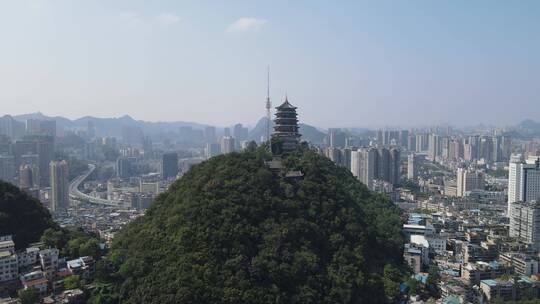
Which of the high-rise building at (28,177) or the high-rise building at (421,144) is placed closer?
the high-rise building at (28,177)

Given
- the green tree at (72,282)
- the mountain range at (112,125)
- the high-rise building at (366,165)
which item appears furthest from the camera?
the mountain range at (112,125)

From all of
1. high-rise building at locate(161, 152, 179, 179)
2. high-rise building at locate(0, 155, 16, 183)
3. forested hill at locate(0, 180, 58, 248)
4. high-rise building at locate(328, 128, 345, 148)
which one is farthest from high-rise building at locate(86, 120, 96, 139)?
forested hill at locate(0, 180, 58, 248)

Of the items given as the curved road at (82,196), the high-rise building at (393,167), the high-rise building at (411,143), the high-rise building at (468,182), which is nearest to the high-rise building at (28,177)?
the curved road at (82,196)

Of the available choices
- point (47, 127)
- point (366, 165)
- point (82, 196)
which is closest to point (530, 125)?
point (366, 165)

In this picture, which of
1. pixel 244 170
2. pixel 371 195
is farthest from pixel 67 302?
pixel 371 195

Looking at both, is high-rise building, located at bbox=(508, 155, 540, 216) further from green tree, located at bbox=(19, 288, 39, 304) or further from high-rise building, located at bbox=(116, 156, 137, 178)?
high-rise building, located at bbox=(116, 156, 137, 178)

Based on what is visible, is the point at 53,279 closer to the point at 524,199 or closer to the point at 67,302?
the point at 67,302

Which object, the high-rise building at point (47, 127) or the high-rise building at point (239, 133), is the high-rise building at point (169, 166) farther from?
the high-rise building at point (239, 133)
